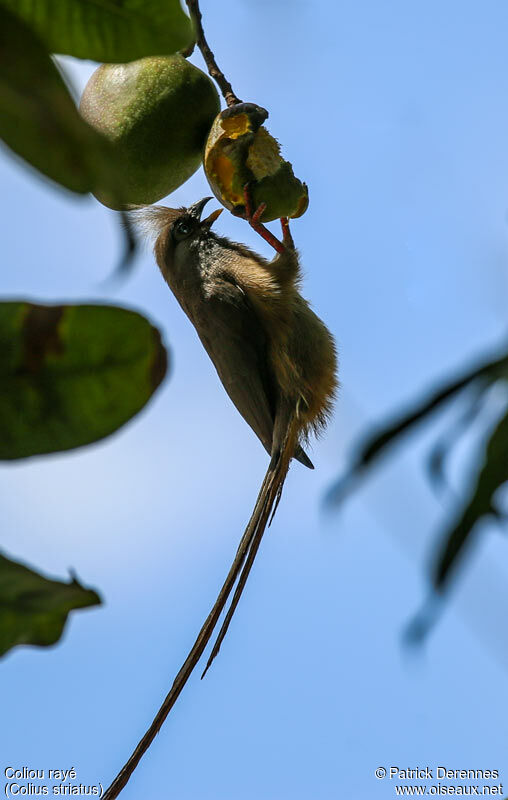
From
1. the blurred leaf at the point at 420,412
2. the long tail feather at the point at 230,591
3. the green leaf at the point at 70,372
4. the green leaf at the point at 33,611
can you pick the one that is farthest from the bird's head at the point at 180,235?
the blurred leaf at the point at 420,412

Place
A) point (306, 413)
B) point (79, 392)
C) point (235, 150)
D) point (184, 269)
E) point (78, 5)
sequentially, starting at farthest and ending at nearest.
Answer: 1. point (184, 269)
2. point (306, 413)
3. point (235, 150)
4. point (78, 5)
5. point (79, 392)

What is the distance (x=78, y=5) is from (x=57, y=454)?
61 centimetres

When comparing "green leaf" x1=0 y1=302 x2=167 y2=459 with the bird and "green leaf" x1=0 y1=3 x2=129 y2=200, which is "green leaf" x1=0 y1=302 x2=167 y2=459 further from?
the bird

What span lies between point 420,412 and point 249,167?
1535 mm

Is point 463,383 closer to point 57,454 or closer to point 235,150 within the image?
point 57,454

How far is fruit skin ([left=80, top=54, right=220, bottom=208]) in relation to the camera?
2.10 m

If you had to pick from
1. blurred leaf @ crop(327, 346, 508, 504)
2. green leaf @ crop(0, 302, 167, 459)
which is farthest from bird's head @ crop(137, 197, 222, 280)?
blurred leaf @ crop(327, 346, 508, 504)

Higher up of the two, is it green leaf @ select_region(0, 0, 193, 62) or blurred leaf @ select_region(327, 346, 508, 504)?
green leaf @ select_region(0, 0, 193, 62)

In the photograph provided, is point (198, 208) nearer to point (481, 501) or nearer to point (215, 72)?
point (215, 72)

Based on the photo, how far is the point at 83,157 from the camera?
22.5 inches

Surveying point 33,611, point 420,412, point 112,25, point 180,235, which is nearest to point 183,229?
point 180,235

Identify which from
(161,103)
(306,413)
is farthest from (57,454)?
(306,413)

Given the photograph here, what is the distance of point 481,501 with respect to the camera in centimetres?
72

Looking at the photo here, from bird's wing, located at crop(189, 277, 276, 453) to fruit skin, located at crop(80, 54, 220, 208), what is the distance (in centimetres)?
69
